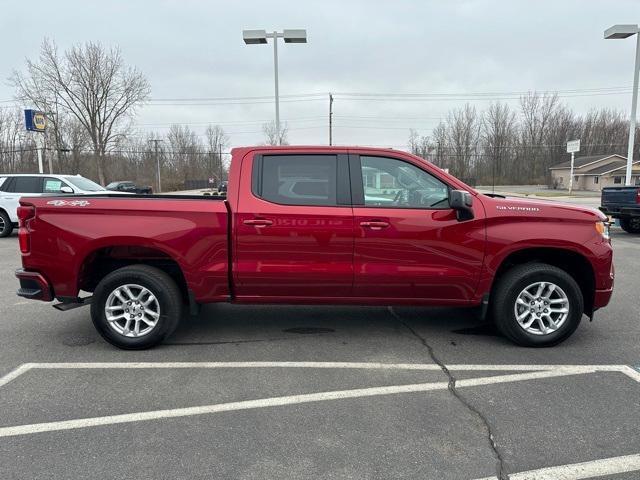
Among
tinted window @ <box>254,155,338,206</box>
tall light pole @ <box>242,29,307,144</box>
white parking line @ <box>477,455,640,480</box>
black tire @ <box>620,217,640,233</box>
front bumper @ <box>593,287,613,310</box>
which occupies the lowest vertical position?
white parking line @ <box>477,455,640,480</box>

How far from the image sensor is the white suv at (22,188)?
41.5 feet

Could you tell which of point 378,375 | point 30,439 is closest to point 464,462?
point 378,375

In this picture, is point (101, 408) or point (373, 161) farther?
point (373, 161)

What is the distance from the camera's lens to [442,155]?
6831 centimetres

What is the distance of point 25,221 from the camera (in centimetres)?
419

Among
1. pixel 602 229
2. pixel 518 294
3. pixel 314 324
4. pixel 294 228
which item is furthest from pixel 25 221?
pixel 602 229

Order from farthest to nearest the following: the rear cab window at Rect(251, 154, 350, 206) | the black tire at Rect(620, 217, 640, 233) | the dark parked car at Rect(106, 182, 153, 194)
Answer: the dark parked car at Rect(106, 182, 153, 194) → the black tire at Rect(620, 217, 640, 233) → the rear cab window at Rect(251, 154, 350, 206)

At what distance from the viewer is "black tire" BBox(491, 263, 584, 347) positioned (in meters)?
4.23

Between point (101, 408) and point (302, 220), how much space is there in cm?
218

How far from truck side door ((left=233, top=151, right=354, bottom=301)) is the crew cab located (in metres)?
11.4

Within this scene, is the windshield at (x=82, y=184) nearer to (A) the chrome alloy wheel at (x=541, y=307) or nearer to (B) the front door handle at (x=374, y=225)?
(B) the front door handle at (x=374, y=225)

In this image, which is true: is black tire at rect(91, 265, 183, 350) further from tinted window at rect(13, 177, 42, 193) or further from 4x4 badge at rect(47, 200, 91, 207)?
tinted window at rect(13, 177, 42, 193)

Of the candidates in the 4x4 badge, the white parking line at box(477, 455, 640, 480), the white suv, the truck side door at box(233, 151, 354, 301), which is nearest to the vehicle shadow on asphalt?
the truck side door at box(233, 151, 354, 301)

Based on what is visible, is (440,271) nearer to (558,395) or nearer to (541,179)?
(558,395)
